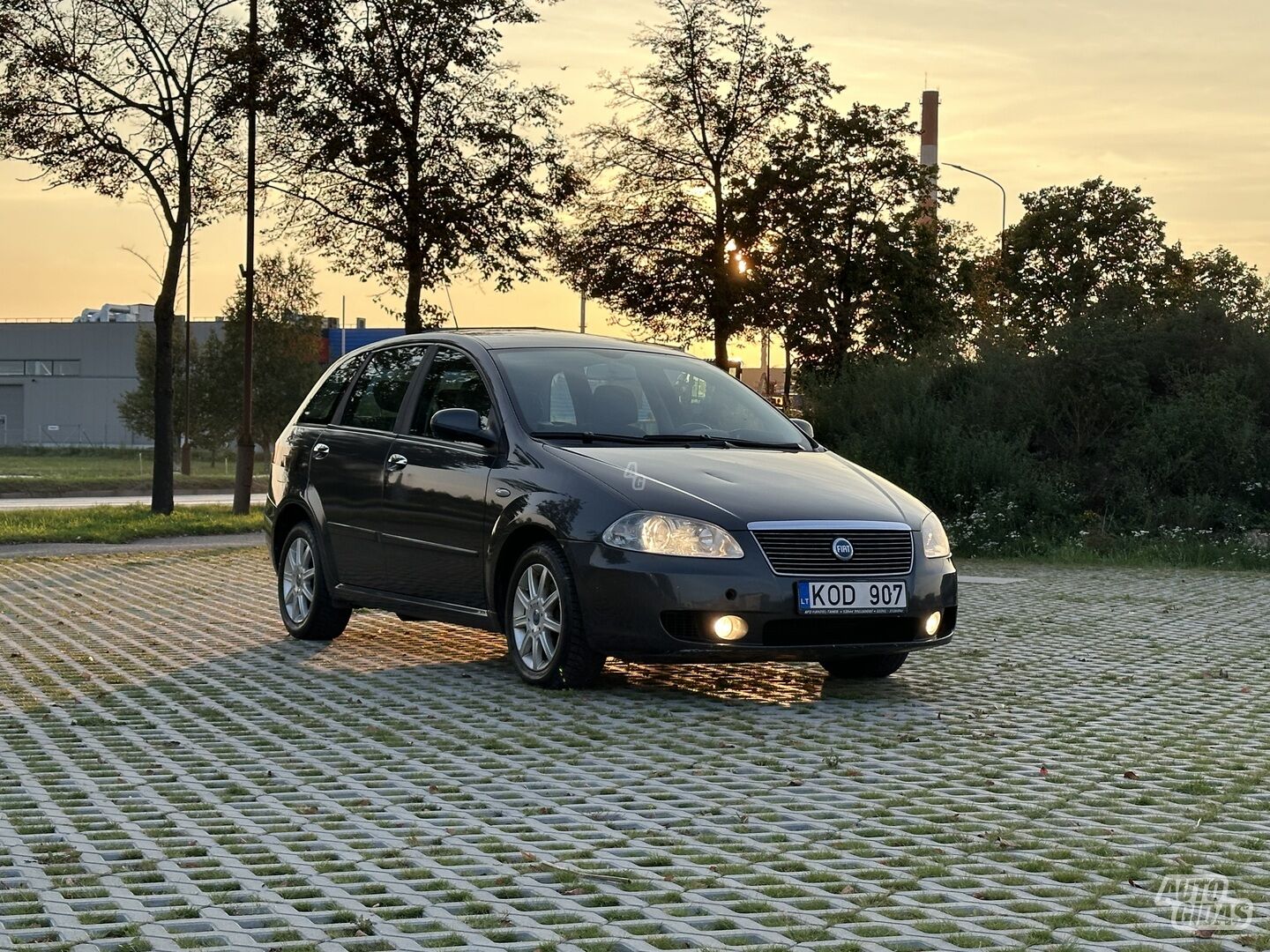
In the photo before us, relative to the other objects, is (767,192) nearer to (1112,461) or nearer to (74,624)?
(1112,461)

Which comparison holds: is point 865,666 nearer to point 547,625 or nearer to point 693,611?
point 693,611

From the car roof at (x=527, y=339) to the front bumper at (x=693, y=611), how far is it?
6.41 ft

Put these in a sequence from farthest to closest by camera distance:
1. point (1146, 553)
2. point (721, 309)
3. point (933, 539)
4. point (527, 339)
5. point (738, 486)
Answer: point (721, 309) < point (1146, 553) < point (527, 339) < point (933, 539) < point (738, 486)

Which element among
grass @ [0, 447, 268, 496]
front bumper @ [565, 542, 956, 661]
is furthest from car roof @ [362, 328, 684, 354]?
grass @ [0, 447, 268, 496]

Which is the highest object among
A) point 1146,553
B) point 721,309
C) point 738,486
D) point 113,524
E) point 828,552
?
point 721,309

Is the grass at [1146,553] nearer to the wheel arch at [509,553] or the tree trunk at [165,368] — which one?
the wheel arch at [509,553]

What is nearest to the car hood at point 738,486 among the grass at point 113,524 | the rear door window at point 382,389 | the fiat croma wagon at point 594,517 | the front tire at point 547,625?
the fiat croma wagon at point 594,517

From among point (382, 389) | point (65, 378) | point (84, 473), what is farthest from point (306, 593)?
point (65, 378)

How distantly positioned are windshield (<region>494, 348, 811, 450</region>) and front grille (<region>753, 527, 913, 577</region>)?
129 centimetres

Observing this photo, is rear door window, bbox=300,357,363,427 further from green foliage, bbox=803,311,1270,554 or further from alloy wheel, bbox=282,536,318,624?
green foliage, bbox=803,311,1270,554

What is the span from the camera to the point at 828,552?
8.78 metres

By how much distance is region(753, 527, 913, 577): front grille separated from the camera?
870 centimetres

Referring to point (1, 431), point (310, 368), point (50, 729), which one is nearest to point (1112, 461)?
point (50, 729)

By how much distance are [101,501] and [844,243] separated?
17.0 metres
